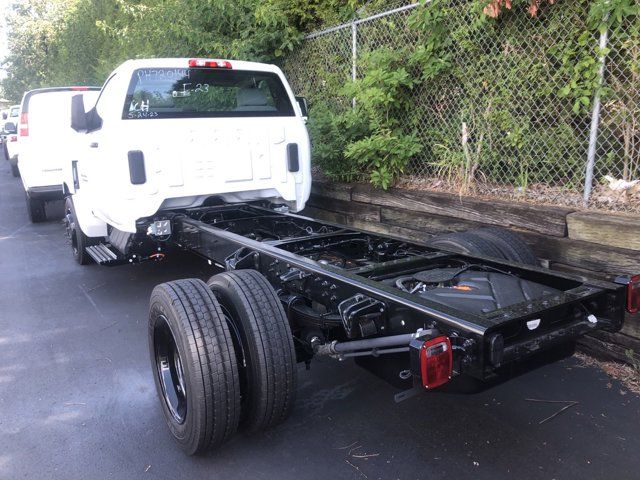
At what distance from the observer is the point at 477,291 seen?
280 centimetres

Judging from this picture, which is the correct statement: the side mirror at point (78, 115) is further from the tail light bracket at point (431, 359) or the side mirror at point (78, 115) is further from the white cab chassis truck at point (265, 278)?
the tail light bracket at point (431, 359)

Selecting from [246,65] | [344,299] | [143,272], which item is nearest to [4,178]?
[143,272]

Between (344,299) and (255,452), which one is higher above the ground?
(344,299)

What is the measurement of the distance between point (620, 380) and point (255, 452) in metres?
2.56

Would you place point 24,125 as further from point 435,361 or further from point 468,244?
point 435,361

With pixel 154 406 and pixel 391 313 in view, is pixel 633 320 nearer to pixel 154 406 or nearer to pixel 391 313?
pixel 391 313

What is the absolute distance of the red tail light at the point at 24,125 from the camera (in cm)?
943

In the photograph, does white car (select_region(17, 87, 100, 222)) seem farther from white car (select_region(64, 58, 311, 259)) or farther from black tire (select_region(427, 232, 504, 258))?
black tire (select_region(427, 232, 504, 258))

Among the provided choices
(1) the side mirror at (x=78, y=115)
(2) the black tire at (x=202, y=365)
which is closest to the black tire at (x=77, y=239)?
(1) the side mirror at (x=78, y=115)

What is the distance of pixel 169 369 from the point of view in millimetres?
3375

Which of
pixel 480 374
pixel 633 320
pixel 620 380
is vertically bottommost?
pixel 620 380

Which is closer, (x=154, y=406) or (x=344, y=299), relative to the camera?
(x=344, y=299)

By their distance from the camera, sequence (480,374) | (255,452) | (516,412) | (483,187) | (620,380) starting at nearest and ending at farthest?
(480,374) < (255,452) < (516,412) < (620,380) < (483,187)

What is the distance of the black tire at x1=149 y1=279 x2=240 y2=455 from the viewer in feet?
9.18
